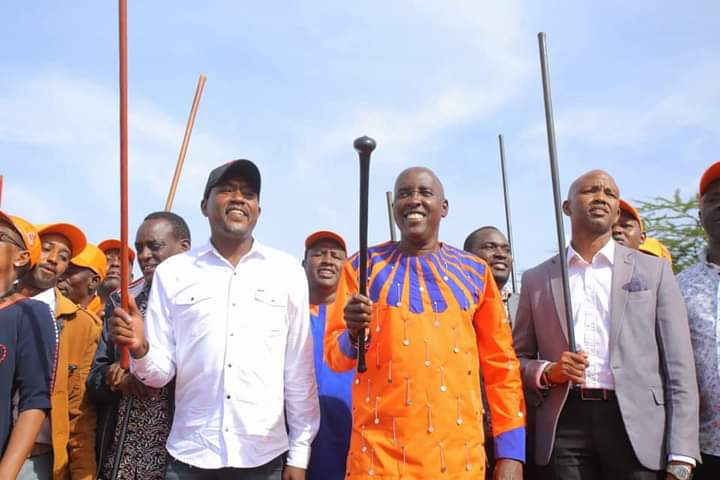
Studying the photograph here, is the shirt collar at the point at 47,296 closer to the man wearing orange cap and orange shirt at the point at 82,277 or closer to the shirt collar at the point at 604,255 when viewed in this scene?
the man wearing orange cap and orange shirt at the point at 82,277

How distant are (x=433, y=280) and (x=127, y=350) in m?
1.63

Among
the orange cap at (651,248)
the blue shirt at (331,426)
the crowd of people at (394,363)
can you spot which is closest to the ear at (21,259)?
the crowd of people at (394,363)

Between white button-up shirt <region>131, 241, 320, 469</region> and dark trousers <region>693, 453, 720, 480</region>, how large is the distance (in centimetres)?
217

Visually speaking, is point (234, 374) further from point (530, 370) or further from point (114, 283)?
point (114, 283)

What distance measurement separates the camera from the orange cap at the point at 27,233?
4.08m

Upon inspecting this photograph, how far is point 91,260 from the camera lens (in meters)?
6.18

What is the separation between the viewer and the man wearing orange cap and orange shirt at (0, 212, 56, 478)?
3.77 metres

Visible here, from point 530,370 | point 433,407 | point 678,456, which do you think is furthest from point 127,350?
point 678,456

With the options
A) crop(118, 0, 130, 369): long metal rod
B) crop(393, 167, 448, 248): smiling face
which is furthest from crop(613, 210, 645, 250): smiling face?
crop(118, 0, 130, 369): long metal rod

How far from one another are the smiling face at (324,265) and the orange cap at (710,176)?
2576 millimetres

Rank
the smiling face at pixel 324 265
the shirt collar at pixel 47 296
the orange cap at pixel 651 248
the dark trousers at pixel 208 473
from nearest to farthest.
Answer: the dark trousers at pixel 208 473
the shirt collar at pixel 47 296
the smiling face at pixel 324 265
the orange cap at pixel 651 248

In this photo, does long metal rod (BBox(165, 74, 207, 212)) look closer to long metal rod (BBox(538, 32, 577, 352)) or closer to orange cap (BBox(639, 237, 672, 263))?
long metal rod (BBox(538, 32, 577, 352))

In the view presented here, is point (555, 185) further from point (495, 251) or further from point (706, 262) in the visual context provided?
point (495, 251)

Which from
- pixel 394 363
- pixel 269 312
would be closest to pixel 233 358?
pixel 269 312
